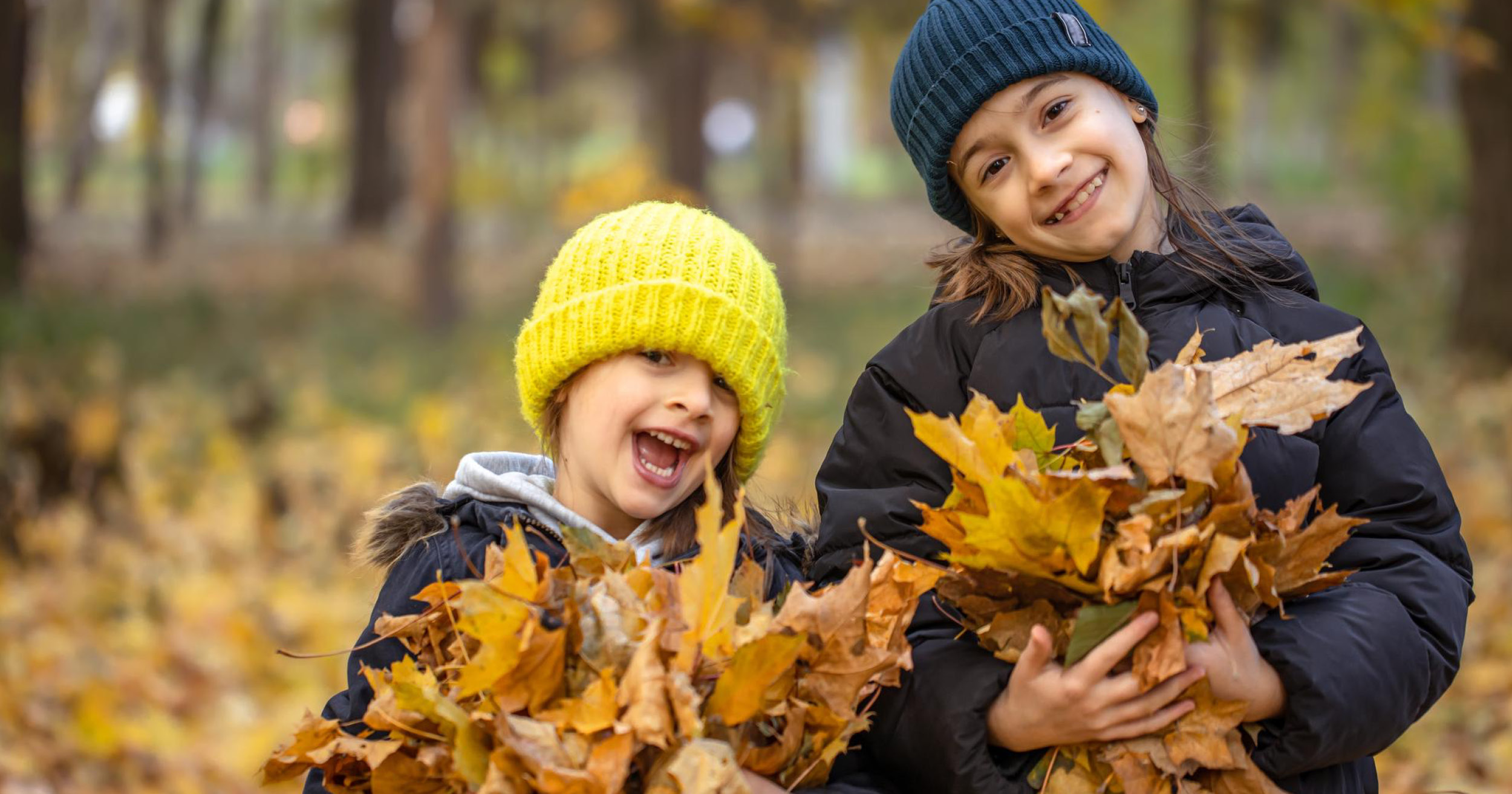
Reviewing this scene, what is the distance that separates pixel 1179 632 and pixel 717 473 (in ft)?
3.15

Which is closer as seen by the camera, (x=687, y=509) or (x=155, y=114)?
(x=687, y=509)

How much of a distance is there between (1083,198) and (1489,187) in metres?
8.65

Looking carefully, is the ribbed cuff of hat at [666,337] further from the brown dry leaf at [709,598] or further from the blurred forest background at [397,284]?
the brown dry leaf at [709,598]

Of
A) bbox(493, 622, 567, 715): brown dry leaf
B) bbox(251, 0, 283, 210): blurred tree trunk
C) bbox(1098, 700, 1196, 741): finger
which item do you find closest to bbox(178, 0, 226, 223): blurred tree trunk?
bbox(251, 0, 283, 210): blurred tree trunk

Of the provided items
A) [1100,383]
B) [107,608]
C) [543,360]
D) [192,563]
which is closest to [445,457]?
[192,563]

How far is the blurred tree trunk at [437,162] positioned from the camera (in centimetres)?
1326

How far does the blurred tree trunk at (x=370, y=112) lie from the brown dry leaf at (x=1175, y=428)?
2170 centimetres

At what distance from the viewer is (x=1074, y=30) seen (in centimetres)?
227

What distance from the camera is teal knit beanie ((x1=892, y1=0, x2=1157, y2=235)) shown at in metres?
2.23

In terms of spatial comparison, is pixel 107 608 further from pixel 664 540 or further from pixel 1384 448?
pixel 1384 448

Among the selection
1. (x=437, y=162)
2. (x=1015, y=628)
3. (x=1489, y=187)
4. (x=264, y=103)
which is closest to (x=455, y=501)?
(x=1015, y=628)

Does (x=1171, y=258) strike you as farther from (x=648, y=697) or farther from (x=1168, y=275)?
(x=648, y=697)

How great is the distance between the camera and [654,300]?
93.4 inches

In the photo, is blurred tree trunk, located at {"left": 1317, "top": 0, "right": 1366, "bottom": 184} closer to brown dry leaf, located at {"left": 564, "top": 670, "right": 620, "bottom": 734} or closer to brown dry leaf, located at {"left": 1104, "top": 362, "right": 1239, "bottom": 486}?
brown dry leaf, located at {"left": 1104, "top": 362, "right": 1239, "bottom": 486}
